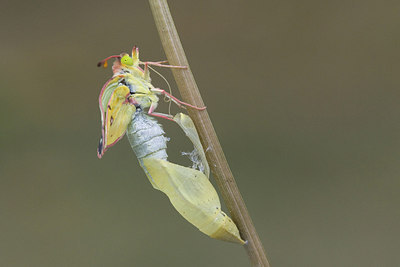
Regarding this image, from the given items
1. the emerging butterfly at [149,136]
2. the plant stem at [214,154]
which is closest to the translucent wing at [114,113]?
the emerging butterfly at [149,136]

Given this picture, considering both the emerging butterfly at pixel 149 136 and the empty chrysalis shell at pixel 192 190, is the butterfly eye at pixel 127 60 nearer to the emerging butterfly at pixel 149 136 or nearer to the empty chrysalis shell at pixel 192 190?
the emerging butterfly at pixel 149 136

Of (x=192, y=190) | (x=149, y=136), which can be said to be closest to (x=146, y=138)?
(x=149, y=136)

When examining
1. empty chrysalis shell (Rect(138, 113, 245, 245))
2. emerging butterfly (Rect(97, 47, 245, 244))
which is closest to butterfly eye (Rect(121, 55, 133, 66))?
emerging butterfly (Rect(97, 47, 245, 244))

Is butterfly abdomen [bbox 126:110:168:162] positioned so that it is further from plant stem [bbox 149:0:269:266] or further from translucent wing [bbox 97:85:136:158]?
plant stem [bbox 149:0:269:266]

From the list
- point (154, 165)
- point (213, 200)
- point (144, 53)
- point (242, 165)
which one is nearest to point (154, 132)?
point (154, 165)

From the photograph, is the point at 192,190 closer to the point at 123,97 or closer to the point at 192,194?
the point at 192,194

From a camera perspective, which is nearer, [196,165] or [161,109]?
[196,165]

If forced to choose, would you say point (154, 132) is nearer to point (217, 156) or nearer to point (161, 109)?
point (217, 156)
